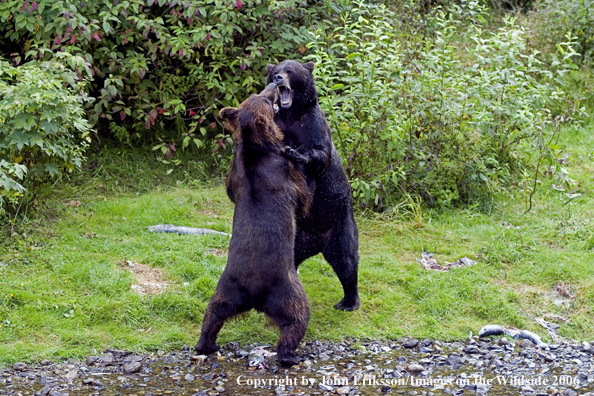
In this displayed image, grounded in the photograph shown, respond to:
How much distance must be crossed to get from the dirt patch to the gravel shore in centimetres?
93

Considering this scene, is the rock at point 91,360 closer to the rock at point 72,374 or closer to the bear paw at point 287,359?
the rock at point 72,374

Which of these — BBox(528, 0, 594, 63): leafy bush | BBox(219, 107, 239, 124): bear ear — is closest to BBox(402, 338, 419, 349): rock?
BBox(219, 107, 239, 124): bear ear

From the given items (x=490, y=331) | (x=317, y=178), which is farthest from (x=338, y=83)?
(x=490, y=331)

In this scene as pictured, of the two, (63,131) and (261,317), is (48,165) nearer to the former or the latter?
(63,131)

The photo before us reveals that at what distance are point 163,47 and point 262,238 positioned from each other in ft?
13.3

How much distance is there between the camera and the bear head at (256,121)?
514 centimetres

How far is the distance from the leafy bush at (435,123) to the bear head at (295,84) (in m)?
1.87

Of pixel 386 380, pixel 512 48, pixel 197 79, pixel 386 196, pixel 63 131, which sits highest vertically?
pixel 512 48

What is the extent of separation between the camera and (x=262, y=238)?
503 centimetres

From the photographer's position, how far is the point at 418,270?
6.80m

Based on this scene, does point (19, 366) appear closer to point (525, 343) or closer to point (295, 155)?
point (295, 155)

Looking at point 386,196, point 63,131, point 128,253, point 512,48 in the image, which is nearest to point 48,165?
point 63,131

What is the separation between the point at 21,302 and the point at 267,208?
7.03 ft

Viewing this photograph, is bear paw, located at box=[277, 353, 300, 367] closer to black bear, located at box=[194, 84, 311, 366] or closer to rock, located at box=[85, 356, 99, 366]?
black bear, located at box=[194, 84, 311, 366]
